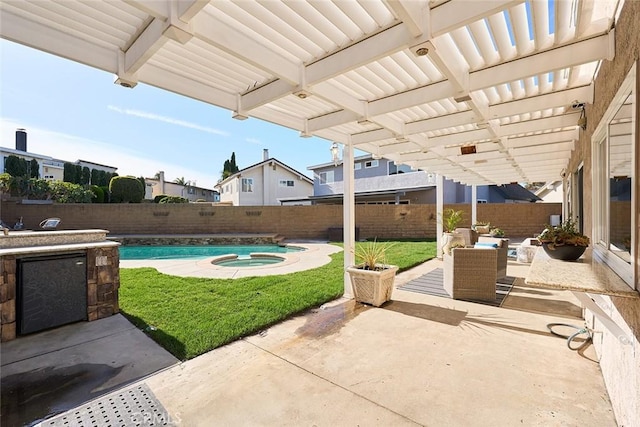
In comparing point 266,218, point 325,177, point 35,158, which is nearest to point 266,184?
point 325,177

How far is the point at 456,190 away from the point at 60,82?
2043 centimetres

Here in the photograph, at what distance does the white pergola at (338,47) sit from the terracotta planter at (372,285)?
254 centimetres

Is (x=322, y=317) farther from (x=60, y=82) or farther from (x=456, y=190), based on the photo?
(x=456, y=190)

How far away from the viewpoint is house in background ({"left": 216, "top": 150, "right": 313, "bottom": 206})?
24812 mm

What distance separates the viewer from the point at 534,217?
1540cm

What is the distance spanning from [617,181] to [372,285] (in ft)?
11.0

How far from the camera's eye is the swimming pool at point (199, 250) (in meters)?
13.1

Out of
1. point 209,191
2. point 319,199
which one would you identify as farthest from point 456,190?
point 209,191

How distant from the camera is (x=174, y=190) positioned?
39.5 m

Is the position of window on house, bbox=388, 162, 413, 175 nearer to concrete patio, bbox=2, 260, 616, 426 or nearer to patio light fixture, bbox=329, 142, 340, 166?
patio light fixture, bbox=329, 142, 340, 166

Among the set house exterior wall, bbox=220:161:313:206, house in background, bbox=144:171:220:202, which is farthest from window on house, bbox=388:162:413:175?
house in background, bbox=144:171:220:202

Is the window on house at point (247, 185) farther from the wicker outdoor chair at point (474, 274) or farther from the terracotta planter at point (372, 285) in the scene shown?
the wicker outdoor chair at point (474, 274)

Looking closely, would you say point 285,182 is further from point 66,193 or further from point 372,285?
point 372,285

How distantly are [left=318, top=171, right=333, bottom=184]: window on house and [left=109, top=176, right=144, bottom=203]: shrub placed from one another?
15375 millimetres
